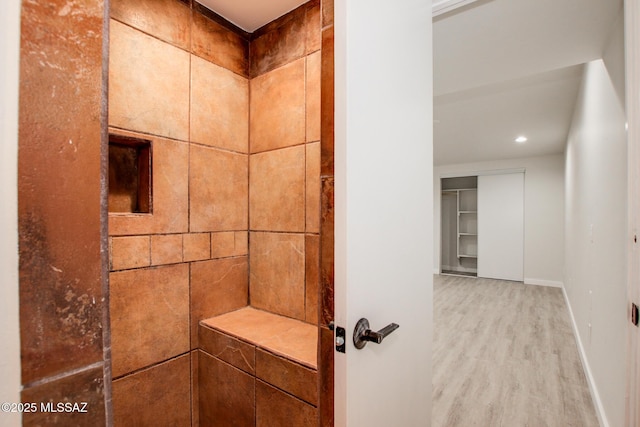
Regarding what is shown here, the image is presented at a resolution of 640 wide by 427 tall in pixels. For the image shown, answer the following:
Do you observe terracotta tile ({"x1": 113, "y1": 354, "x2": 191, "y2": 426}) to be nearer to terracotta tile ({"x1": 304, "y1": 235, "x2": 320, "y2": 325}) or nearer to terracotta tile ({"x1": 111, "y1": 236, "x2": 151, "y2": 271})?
terracotta tile ({"x1": 111, "y1": 236, "x2": 151, "y2": 271})

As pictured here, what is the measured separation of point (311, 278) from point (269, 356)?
0.45m

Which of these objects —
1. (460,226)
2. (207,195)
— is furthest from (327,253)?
(460,226)

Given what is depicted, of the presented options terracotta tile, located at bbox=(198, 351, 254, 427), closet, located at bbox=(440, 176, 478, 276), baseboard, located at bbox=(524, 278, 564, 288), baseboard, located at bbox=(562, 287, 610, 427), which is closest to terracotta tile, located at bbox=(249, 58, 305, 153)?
terracotta tile, located at bbox=(198, 351, 254, 427)

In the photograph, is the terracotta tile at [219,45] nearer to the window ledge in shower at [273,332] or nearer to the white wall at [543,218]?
the window ledge in shower at [273,332]

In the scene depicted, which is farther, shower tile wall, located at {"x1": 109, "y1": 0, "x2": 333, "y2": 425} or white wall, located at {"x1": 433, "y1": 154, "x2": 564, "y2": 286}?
white wall, located at {"x1": 433, "y1": 154, "x2": 564, "y2": 286}

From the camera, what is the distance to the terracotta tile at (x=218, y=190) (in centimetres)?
162

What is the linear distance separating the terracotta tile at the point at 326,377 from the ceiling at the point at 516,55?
158 centimetres

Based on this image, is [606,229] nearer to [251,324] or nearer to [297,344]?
[297,344]

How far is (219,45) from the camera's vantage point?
174cm

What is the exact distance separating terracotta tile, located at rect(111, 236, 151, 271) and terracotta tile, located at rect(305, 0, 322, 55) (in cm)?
134

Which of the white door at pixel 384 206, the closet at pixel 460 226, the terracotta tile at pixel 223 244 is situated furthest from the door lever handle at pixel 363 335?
the closet at pixel 460 226

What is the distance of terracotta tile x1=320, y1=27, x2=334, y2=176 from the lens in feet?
2.79

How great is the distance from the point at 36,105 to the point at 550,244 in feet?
23.5

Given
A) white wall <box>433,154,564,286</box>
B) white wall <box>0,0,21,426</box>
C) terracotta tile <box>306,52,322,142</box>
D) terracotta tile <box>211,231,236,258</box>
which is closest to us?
white wall <box>0,0,21,426</box>
